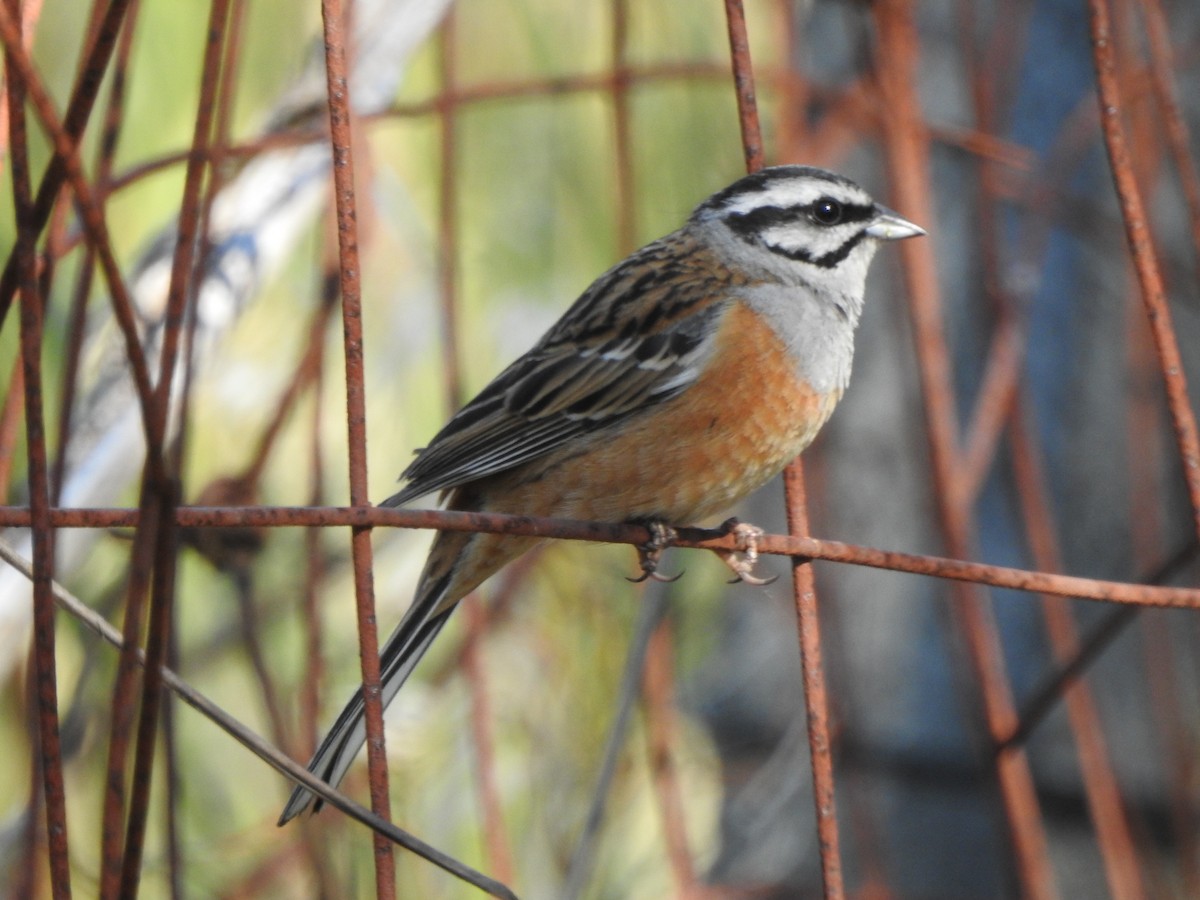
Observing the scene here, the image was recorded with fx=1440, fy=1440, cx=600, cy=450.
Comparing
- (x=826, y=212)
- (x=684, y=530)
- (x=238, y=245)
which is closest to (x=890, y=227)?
(x=826, y=212)

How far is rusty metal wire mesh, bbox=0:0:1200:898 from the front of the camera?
3.00 metres

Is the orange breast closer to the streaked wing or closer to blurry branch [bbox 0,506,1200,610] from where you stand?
the streaked wing

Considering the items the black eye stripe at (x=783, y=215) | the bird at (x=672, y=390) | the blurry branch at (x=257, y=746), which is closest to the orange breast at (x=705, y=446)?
the bird at (x=672, y=390)

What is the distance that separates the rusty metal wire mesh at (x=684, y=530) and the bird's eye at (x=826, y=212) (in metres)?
0.26

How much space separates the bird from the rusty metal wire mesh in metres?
0.18

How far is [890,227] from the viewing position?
2.98m

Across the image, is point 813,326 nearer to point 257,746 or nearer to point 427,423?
point 257,746

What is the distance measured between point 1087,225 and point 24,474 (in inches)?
113

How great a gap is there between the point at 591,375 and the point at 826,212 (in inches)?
26.1

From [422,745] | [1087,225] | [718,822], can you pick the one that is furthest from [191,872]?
[1087,225]

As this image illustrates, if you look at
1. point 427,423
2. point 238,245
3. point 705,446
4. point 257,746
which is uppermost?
point 427,423

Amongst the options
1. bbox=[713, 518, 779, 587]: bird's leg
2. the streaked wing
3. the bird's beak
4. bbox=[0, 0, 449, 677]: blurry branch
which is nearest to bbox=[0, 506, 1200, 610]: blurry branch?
bbox=[713, 518, 779, 587]: bird's leg

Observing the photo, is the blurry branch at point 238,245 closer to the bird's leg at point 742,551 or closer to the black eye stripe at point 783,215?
the black eye stripe at point 783,215

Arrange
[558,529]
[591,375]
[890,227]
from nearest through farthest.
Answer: [558,529], [591,375], [890,227]
